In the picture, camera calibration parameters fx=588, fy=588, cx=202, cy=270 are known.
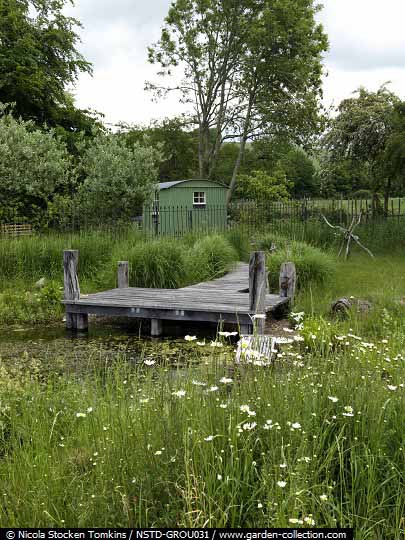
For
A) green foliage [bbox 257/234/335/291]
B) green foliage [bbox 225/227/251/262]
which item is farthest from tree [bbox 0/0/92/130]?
green foliage [bbox 257/234/335/291]

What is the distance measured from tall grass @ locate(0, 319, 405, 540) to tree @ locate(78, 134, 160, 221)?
1210 centimetres

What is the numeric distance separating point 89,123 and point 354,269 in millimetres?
17647

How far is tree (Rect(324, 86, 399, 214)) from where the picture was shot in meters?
21.2

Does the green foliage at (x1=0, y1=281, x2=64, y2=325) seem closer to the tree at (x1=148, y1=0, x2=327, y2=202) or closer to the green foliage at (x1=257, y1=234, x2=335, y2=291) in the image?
the green foliage at (x1=257, y1=234, x2=335, y2=291)

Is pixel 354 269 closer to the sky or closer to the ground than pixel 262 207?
closer to the ground

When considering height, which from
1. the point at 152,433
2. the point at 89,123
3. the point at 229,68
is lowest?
the point at 152,433

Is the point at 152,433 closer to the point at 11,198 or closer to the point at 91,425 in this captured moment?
the point at 91,425

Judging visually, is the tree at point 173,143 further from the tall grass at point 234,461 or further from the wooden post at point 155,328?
the tall grass at point 234,461

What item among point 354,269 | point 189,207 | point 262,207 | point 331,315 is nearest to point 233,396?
point 331,315

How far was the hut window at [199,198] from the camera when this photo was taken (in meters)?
28.4

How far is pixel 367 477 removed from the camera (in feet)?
8.96

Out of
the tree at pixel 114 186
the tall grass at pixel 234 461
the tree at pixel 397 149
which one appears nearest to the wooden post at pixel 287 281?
the tree at pixel 114 186

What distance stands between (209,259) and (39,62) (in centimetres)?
1763

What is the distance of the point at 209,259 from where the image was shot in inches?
502
